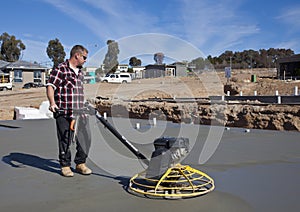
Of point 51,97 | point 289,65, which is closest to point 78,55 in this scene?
point 51,97

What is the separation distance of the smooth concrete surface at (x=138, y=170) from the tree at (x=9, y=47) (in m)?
59.3

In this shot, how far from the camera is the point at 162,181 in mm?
2938

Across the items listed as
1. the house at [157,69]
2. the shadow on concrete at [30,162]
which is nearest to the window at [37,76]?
the house at [157,69]

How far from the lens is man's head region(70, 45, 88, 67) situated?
137 inches

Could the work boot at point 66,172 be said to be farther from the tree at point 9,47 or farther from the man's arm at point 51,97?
the tree at point 9,47

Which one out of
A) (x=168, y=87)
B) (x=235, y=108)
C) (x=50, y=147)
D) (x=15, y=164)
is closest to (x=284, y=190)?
(x=15, y=164)

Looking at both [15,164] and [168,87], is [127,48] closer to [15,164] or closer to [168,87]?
[15,164]

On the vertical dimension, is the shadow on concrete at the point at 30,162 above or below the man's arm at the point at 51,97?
below

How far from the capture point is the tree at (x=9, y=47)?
60812mm

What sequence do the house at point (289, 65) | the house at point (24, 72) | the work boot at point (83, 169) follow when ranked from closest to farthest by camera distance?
1. the work boot at point (83, 169)
2. the house at point (289, 65)
3. the house at point (24, 72)

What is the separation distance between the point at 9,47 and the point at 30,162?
6175 centimetres

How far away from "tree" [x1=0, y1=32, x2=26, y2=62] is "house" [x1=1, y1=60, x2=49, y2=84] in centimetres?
1656

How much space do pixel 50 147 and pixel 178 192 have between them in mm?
3043

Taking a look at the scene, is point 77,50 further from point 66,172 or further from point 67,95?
point 66,172
